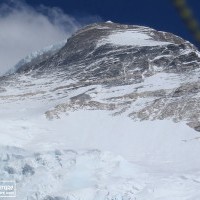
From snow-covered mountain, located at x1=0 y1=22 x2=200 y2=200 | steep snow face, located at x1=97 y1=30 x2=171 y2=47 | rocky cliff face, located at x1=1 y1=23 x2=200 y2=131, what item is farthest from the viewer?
steep snow face, located at x1=97 y1=30 x2=171 y2=47

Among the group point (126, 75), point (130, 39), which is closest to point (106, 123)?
point (126, 75)

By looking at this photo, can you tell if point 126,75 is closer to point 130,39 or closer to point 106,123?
point 106,123

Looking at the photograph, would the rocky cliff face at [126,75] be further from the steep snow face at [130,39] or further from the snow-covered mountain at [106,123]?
the snow-covered mountain at [106,123]

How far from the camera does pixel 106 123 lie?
6003cm

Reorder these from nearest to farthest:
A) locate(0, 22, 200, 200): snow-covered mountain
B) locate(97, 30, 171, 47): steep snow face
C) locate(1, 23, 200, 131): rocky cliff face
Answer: locate(0, 22, 200, 200): snow-covered mountain
locate(1, 23, 200, 131): rocky cliff face
locate(97, 30, 171, 47): steep snow face

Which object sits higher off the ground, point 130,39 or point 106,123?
point 130,39

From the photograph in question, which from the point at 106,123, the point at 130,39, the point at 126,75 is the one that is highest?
the point at 130,39

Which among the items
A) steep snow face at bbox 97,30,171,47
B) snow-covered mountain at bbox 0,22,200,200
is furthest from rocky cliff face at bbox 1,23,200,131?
snow-covered mountain at bbox 0,22,200,200

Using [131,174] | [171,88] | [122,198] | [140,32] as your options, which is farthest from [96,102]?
[140,32]

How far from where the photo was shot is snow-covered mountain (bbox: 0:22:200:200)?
4225 cm

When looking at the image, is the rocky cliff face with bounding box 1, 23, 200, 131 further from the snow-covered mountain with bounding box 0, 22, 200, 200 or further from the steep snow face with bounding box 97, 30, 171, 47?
the snow-covered mountain with bounding box 0, 22, 200, 200

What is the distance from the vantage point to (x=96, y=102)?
66312mm

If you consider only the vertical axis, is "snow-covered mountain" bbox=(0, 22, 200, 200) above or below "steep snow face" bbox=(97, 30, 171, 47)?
below

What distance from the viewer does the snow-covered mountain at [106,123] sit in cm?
4225
